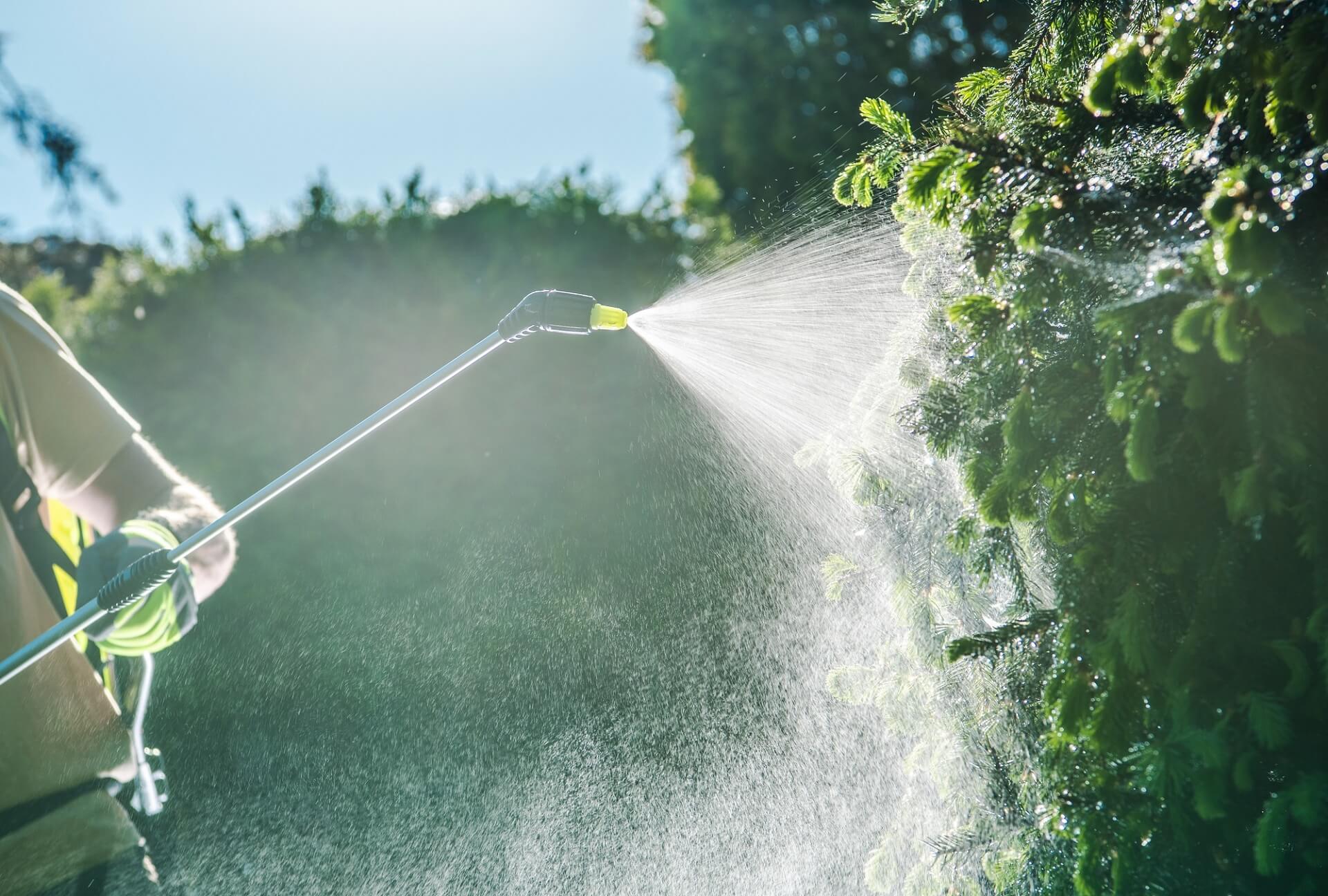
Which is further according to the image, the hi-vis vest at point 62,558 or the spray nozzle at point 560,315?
the hi-vis vest at point 62,558

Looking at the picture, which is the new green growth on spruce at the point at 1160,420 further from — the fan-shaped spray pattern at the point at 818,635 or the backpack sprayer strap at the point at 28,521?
the backpack sprayer strap at the point at 28,521

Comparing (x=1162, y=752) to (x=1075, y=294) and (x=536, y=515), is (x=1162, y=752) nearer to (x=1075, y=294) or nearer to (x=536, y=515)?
(x=1075, y=294)

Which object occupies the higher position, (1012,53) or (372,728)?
(1012,53)

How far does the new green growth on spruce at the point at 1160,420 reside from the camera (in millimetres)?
1271

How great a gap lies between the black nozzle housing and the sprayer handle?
0.97 meters

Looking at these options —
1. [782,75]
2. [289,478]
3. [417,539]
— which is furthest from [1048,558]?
[782,75]

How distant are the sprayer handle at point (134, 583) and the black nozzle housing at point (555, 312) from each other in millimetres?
970

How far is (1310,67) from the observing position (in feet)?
3.87

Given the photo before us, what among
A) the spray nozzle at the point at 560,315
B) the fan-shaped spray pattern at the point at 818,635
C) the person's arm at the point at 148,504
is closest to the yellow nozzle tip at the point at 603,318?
the spray nozzle at the point at 560,315

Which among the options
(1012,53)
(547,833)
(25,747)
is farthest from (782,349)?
(25,747)

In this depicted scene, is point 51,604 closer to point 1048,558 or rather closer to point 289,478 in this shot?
point 289,478

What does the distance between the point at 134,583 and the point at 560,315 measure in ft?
3.70

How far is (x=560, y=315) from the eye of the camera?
1817 millimetres

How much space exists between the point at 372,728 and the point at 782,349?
11.2ft
